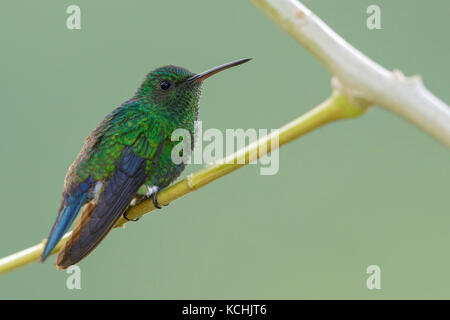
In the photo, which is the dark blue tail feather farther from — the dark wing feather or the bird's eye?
the bird's eye

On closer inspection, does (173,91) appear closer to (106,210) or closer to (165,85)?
(165,85)

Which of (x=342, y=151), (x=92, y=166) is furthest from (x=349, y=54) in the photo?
(x=342, y=151)

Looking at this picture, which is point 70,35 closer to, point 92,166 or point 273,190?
point 273,190

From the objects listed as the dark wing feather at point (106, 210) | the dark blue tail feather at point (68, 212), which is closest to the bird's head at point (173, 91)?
the dark wing feather at point (106, 210)

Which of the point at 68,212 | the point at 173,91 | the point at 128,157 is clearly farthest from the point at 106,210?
the point at 173,91

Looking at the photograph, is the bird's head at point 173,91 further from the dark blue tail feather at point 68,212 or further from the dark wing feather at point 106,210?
the dark blue tail feather at point 68,212

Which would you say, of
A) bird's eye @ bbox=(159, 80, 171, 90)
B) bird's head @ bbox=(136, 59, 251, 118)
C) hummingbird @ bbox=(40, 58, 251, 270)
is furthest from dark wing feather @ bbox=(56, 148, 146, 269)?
bird's eye @ bbox=(159, 80, 171, 90)

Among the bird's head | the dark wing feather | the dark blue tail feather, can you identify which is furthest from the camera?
the bird's head
